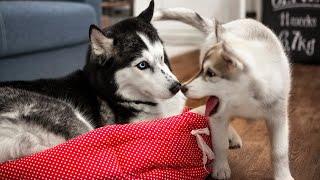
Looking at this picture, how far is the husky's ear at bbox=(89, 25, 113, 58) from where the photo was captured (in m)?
1.68

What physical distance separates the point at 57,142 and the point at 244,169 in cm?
72

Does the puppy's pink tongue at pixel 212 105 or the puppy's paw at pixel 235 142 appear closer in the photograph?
the puppy's pink tongue at pixel 212 105

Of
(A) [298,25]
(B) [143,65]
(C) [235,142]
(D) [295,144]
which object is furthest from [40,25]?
(A) [298,25]

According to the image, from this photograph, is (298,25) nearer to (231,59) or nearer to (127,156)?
(231,59)

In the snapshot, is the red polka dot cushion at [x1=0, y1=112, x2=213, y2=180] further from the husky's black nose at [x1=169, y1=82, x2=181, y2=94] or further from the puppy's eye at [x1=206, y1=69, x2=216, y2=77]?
the puppy's eye at [x1=206, y1=69, x2=216, y2=77]

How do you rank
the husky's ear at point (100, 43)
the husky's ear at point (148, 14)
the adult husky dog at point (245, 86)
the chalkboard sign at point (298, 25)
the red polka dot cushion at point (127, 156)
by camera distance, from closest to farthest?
the red polka dot cushion at point (127, 156), the adult husky dog at point (245, 86), the husky's ear at point (100, 43), the husky's ear at point (148, 14), the chalkboard sign at point (298, 25)

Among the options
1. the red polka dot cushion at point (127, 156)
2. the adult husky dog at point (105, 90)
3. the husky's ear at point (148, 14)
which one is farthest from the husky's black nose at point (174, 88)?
the husky's ear at point (148, 14)

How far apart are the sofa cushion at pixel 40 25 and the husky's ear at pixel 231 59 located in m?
1.30

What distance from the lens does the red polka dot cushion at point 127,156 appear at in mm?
1362

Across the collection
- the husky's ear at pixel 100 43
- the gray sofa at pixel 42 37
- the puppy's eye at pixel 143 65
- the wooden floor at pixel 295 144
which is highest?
the husky's ear at pixel 100 43

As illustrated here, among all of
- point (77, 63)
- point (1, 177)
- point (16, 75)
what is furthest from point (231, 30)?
point (77, 63)

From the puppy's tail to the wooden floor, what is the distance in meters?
0.54

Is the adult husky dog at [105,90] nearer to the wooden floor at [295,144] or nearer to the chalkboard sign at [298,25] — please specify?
the wooden floor at [295,144]

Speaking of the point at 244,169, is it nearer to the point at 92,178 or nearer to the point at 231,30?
the point at 231,30
